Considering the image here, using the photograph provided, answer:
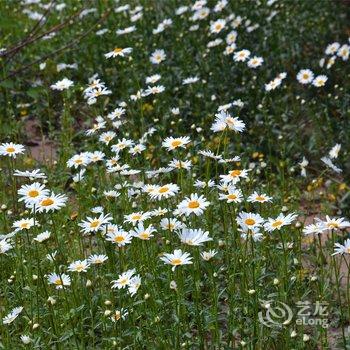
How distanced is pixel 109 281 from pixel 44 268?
1.51 ft

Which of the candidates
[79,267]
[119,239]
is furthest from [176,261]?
[79,267]

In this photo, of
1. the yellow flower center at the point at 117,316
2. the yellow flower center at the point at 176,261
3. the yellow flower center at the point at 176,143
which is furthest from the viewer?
the yellow flower center at the point at 176,143

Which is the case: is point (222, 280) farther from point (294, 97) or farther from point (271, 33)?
point (271, 33)

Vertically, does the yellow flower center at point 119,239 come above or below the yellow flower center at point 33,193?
below

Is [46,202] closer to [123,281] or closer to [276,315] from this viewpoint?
[123,281]

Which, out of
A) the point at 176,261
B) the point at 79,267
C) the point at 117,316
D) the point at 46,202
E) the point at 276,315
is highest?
the point at 46,202

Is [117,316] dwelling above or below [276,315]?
above

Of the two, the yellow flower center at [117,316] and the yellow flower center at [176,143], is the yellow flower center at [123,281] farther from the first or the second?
the yellow flower center at [176,143]

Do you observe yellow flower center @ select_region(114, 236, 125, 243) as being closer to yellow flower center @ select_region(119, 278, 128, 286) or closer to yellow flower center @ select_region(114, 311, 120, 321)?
yellow flower center @ select_region(119, 278, 128, 286)

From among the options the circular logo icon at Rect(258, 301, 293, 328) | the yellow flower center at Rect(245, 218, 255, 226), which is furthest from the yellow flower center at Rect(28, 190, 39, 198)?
the circular logo icon at Rect(258, 301, 293, 328)

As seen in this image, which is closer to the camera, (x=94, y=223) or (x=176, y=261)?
(x=176, y=261)

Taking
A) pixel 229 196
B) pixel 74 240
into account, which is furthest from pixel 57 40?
pixel 229 196

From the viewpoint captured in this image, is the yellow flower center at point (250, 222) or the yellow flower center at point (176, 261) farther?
the yellow flower center at point (250, 222)

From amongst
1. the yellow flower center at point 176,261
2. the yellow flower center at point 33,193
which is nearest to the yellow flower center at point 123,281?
the yellow flower center at point 176,261
